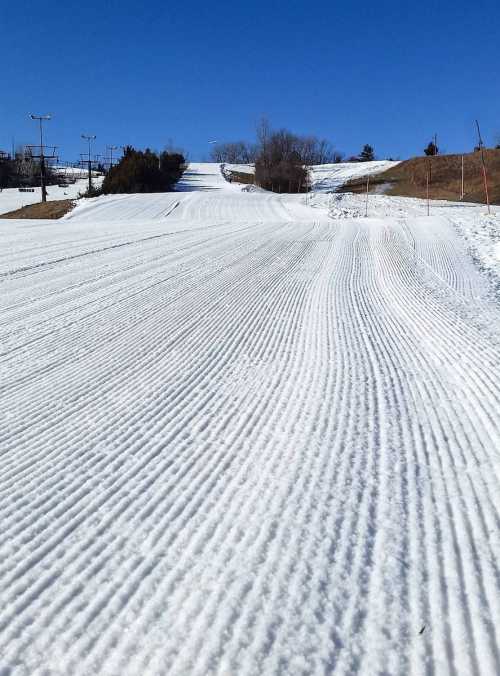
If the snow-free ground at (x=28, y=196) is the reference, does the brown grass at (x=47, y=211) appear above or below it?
below

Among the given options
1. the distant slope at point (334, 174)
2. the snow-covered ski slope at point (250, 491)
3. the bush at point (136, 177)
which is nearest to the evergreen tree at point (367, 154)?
the distant slope at point (334, 174)

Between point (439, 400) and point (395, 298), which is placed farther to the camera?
point (395, 298)

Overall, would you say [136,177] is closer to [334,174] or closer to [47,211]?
[47,211]

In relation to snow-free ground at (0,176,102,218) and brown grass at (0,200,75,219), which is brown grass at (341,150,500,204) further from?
brown grass at (0,200,75,219)

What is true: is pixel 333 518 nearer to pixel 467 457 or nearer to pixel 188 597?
pixel 188 597

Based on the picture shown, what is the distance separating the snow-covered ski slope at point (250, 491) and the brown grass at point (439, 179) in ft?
142

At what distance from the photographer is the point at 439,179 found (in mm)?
57531

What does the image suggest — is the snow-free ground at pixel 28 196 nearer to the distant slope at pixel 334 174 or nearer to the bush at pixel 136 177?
the bush at pixel 136 177

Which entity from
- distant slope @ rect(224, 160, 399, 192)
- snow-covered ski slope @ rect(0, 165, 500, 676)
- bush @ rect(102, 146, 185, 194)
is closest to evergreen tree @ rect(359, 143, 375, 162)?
distant slope @ rect(224, 160, 399, 192)

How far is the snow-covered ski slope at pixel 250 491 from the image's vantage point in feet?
7.23

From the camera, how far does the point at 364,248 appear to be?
14.9 metres

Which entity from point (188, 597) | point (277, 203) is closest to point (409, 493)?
point (188, 597)

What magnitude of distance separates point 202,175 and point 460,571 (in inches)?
2994

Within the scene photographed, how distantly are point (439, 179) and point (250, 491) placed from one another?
197ft
